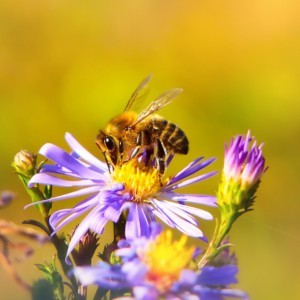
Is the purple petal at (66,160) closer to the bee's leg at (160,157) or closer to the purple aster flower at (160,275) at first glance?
the bee's leg at (160,157)

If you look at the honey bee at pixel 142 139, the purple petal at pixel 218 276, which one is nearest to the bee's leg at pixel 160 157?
the honey bee at pixel 142 139

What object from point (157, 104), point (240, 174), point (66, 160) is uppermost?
point (157, 104)

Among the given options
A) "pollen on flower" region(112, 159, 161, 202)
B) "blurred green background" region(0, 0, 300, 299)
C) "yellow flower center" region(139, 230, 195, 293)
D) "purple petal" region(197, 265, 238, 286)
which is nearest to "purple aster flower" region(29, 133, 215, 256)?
"pollen on flower" region(112, 159, 161, 202)

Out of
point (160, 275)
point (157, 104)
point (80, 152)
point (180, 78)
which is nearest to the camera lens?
point (160, 275)

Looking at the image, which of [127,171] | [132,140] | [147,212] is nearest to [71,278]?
[147,212]

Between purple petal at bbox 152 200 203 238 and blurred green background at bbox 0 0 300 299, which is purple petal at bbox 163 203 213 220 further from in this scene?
blurred green background at bbox 0 0 300 299

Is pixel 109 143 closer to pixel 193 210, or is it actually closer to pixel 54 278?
pixel 193 210

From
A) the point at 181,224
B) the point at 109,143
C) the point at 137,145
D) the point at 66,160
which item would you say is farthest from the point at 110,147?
the point at 181,224
